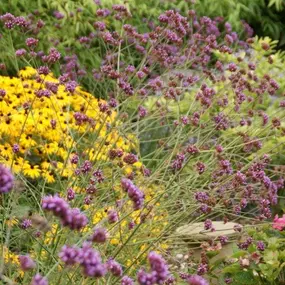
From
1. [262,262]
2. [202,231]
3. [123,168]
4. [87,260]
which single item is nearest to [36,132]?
[123,168]

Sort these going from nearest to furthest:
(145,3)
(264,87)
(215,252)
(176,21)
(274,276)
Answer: (274,276) → (215,252) → (176,21) → (264,87) → (145,3)

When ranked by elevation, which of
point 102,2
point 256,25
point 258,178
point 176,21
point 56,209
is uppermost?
point 56,209

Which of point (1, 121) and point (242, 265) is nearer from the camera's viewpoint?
point (242, 265)

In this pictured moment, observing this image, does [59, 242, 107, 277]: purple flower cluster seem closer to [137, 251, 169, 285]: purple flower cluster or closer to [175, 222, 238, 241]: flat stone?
[137, 251, 169, 285]: purple flower cluster

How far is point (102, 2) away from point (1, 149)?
2.72 m

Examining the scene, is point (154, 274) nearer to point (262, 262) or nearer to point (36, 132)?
point (262, 262)

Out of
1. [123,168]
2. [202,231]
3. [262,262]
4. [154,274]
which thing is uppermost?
[154,274]

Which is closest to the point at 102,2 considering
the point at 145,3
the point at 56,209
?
the point at 145,3

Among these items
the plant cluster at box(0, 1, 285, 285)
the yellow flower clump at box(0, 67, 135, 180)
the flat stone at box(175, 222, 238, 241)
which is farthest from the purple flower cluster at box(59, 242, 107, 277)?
the yellow flower clump at box(0, 67, 135, 180)

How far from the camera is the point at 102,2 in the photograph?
6.25 metres

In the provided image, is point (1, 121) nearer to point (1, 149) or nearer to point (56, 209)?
point (1, 149)

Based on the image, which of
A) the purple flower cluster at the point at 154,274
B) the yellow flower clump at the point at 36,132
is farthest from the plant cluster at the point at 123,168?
the purple flower cluster at the point at 154,274

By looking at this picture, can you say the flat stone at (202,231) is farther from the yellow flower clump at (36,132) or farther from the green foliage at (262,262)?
the yellow flower clump at (36,132)

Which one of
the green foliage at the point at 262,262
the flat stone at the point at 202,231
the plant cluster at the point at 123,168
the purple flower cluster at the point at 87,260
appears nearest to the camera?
the purple flower cluster at the point at 87,260
